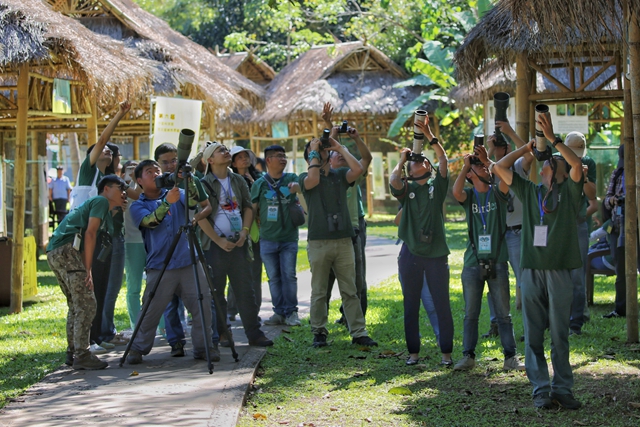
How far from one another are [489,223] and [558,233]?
1.42 meters

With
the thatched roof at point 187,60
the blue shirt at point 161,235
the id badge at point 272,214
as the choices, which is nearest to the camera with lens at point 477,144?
the blue shirt at point 161,235

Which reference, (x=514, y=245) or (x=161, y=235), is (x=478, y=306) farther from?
(x=161, y=235)

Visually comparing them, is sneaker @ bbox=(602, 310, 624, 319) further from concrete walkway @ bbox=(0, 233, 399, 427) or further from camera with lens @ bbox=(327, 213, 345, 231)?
concrete walkway @ bbox=(0, 233, 399, 427)

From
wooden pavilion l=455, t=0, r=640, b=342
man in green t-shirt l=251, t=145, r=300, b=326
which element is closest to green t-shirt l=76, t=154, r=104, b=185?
man in green t-shirt l=251, t=145, r=300, b=326

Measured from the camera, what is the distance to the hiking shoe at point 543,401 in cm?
575

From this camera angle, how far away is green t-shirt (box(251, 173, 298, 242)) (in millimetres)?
9578

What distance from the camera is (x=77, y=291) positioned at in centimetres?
706

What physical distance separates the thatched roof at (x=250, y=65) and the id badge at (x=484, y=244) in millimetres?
23880

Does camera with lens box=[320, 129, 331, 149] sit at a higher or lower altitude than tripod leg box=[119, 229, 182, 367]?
higher

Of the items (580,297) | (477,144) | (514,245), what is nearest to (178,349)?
(514,245)

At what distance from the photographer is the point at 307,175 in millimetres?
7938

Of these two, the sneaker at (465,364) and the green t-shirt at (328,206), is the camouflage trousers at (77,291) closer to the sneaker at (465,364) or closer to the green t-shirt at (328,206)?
the green t-shirt at (328,206)

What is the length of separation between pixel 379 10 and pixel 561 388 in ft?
80.0

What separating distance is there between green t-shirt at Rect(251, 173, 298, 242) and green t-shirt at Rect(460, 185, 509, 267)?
291cm
